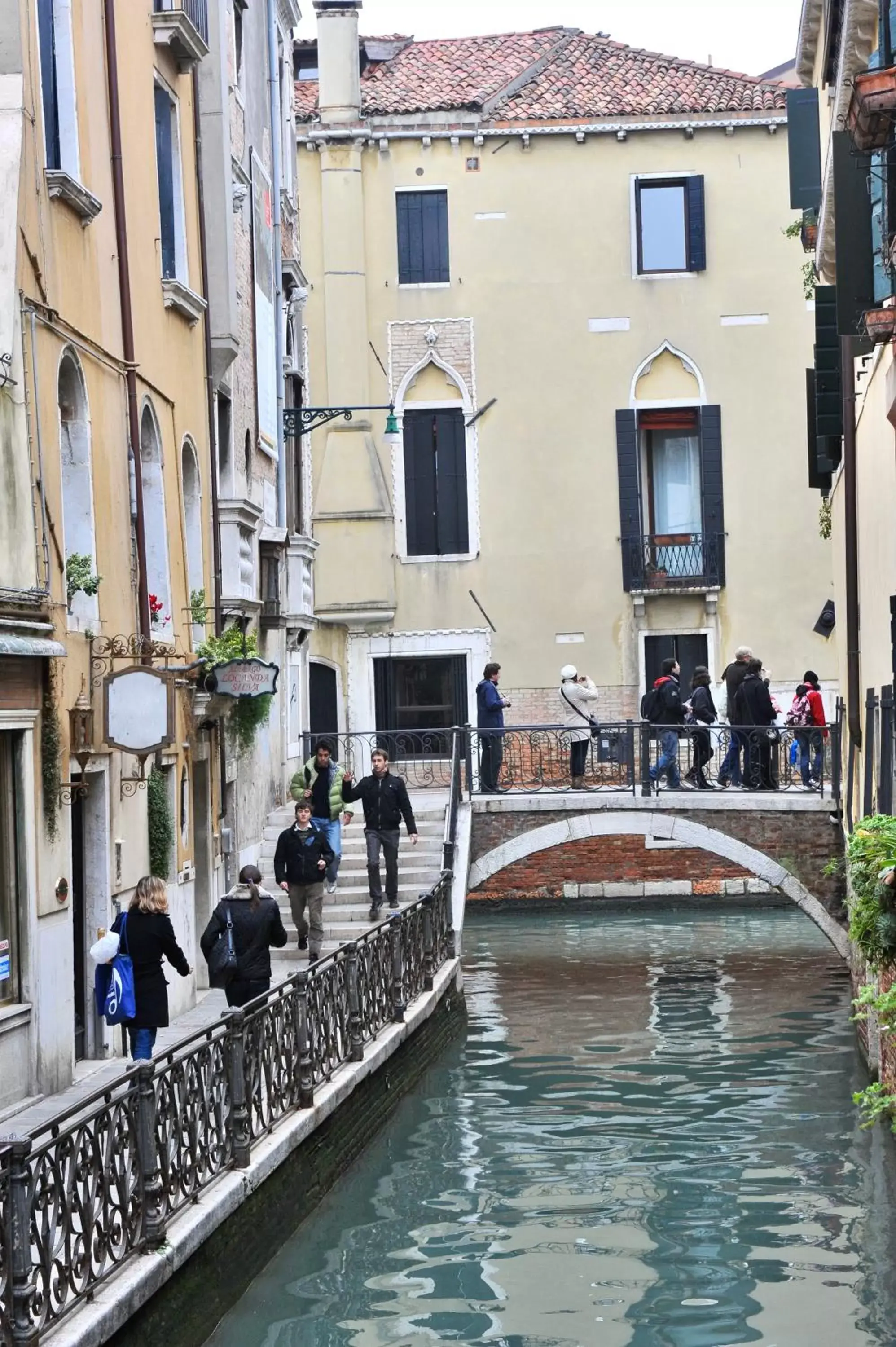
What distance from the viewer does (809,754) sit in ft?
61.9

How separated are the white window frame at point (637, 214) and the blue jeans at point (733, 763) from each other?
304 inches

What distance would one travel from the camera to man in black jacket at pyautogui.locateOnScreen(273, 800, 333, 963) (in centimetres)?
1484

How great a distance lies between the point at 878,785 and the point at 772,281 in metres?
12.9

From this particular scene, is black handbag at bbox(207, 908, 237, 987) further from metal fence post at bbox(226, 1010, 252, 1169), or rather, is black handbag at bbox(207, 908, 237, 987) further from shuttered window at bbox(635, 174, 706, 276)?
shuttered window at bbox(635, 174, 706, 276)

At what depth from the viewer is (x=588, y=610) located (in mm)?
24719

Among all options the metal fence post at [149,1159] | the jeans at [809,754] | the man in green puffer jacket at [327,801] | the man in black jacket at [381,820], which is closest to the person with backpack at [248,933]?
the metal fence post at [149,1159]

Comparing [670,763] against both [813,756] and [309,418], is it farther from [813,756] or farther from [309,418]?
[309,418]

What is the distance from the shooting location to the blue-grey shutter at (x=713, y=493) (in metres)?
24.5

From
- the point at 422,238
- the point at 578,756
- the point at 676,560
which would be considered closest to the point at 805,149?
the point at 578,756

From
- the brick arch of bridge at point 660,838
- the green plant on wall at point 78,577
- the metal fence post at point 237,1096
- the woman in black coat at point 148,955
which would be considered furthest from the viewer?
the brick arch of bridge at point 660,838

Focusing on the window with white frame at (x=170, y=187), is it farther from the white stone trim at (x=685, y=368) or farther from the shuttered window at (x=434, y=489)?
the white stone trim at (x=685, y=368)

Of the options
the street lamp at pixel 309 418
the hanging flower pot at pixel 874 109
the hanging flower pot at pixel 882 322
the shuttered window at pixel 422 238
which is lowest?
the hanging flower pot at pixel 882 322

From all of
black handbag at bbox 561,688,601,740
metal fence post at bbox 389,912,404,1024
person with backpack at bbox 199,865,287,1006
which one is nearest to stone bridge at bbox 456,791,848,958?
black handbag at bbox 561,688,601,740

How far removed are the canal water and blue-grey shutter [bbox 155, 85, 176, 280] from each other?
610 centimetres
